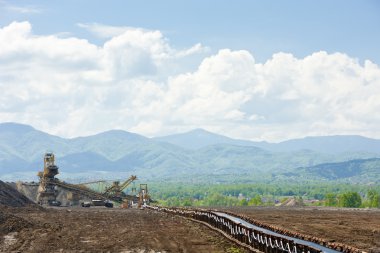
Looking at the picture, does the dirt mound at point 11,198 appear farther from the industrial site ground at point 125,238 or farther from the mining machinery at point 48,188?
the industrial site ground at point 125,238

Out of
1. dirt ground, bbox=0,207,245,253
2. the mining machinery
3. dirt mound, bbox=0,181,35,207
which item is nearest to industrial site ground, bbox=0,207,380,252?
dirt ground, bbox=0,207,245,253

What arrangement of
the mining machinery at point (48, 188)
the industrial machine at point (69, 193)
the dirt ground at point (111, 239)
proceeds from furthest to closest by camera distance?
the industrial machine at point (69, 193) < the mining machinery at point (48, 188) < the dirt ground at point (111, 239)

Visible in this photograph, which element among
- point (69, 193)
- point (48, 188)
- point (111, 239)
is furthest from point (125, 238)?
point (69, 193)

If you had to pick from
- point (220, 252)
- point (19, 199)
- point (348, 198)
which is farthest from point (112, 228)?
point (348, 198)

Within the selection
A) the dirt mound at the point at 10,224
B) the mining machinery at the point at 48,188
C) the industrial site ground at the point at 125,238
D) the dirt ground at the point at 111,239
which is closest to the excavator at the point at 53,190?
the mining machinery at the point at 48,188

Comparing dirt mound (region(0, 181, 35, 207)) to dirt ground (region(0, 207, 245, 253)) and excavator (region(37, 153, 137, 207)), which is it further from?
dirt ground (region(0, 207, 245, 253))

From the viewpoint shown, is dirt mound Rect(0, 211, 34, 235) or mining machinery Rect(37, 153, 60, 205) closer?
dirt mound Rect(0, 211, 34, 235)

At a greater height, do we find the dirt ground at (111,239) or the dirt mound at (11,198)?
the dirt mound at (11,198)

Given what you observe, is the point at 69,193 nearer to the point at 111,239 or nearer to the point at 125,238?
the point at 125,238

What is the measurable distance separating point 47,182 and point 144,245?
97.5 m

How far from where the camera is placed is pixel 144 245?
43938 millimetres

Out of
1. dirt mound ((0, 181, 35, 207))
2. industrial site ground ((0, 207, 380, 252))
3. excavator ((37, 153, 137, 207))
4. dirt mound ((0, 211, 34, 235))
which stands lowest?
industrial site ground ((0, 207, 380, 252))

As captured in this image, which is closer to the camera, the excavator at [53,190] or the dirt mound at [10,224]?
the dirt mound at [10,224]

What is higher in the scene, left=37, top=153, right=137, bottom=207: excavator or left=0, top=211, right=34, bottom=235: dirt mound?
left=37, top=153, right=137, bottom=207: excavator
